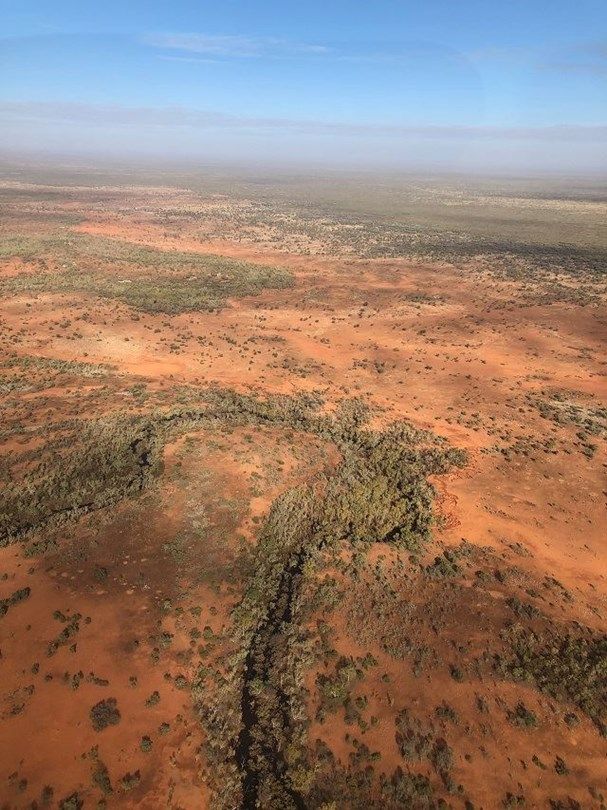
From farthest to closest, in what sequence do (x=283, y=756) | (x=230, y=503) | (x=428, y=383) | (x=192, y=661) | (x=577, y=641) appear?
(x=428, y=383)
(x=230, y=503)
(x=577, y=641)
(x=192, y=661)
(x=283, y=756)

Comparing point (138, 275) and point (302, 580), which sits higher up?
point (302, 580)

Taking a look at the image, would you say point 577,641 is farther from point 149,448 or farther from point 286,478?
point 149,448

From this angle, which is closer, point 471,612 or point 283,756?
point 283,756

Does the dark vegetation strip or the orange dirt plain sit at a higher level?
the orange dirt plain

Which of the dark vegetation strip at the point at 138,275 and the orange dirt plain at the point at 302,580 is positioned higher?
the orange dirt plain at the point at 302,580

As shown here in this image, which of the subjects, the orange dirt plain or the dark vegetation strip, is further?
the dark vegetation strip

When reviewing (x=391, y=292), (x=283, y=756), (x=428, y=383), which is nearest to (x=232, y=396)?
(x=428, y=383)

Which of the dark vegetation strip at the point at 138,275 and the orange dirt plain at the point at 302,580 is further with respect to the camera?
the dark vegetation strip at the point at 138,275

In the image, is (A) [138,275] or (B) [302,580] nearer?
(B) [302,580]
